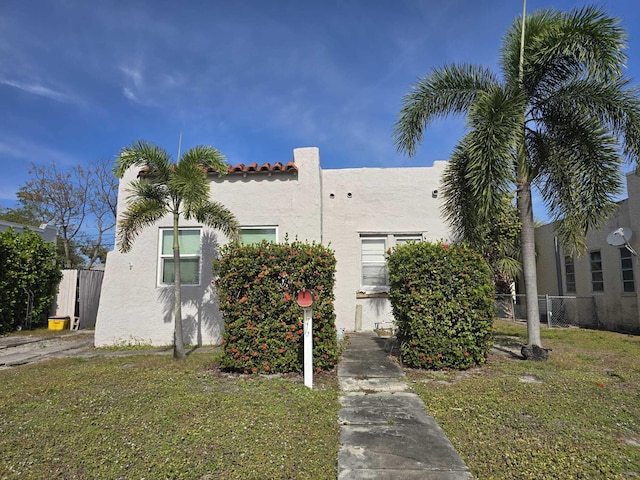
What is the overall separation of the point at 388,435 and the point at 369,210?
24.6 feet

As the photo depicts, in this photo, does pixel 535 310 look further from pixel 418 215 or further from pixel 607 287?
pixel 607 287

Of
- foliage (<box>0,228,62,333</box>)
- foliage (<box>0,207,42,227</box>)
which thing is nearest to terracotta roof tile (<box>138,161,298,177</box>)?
foliage (<box>0,228,62,333</box>)

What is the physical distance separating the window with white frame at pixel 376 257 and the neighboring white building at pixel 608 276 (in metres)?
4.56

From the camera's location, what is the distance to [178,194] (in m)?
7.42

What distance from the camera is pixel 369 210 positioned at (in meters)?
10.7

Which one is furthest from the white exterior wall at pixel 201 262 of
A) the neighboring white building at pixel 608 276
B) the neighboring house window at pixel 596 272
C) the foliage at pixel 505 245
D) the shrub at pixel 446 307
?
the neighboring house window at pixel 596 272

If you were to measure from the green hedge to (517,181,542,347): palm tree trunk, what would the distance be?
389 centimetres

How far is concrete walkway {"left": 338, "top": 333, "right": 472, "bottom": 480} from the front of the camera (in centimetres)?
309

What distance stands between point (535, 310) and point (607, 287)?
6.81m

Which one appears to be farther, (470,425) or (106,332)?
(106,332)

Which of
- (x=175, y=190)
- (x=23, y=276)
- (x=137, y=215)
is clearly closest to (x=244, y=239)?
(x=175, y=190)

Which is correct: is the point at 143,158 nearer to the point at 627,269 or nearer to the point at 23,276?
the point at 23,276

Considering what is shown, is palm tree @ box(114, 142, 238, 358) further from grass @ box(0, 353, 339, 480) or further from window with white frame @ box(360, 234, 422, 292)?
window with white frame @ box(360, 234, 422, 292)

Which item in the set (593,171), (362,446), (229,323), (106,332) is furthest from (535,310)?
(106,332)
